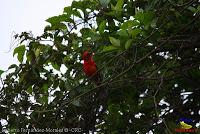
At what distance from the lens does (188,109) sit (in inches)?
108

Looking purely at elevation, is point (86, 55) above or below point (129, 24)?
above

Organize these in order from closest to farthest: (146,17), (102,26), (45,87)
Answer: (146,17) < (102,26) < (45,87)

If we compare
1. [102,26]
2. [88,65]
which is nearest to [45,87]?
[88,65]

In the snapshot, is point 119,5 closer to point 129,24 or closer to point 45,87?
point 129,24

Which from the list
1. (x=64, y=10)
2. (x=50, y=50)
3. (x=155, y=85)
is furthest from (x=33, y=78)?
(x=155, y=85)

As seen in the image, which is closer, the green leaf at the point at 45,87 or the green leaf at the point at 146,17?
the green leaf at the point at 146,17

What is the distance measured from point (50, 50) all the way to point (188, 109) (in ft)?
3.50

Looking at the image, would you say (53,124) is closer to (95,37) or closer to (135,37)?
(95,37)

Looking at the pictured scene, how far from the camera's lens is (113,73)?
2.43 m

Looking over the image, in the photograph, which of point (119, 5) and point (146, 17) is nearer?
point (146, 17)

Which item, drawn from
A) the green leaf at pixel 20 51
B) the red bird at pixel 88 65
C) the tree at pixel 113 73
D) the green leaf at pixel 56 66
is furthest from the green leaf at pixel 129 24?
the green leaf at pixel 56 66

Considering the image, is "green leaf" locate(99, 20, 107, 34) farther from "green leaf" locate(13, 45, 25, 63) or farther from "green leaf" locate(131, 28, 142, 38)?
"green leaf" locate(13, 45, 25, 63)

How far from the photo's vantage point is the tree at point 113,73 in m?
2.38

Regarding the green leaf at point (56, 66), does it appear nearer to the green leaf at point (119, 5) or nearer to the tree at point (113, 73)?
the tree at point (113, 73)
